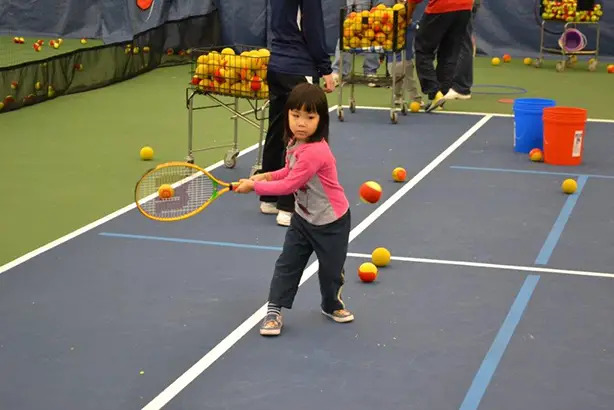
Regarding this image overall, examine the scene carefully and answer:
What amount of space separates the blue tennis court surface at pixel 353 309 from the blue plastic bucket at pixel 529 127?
45.9 inches

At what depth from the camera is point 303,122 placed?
16.9 feet

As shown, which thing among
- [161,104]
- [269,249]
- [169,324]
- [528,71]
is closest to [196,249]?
[269,249]

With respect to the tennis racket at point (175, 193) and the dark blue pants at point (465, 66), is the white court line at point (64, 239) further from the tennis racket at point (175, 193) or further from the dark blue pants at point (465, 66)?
the dark blue pants at point (465, 66)

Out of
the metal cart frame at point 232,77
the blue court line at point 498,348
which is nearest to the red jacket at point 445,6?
the metal cart frame at point 232,77

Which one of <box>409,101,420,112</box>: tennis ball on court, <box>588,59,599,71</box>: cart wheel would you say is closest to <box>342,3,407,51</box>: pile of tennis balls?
<box>409,101,420,112</box>: tennis ball on court

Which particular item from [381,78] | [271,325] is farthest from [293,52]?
[381,78]

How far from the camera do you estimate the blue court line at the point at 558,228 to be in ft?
21.5

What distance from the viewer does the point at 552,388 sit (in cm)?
468

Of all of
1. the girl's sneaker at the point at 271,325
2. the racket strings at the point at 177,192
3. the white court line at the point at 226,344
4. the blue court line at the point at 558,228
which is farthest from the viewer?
the blue court line at the point at 558,228

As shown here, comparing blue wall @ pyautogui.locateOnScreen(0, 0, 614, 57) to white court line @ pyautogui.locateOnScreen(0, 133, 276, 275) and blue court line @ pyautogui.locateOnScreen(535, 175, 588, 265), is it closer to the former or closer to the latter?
blue court line @ pyautogui.locateOnScreen(535, 175, 588, 265)

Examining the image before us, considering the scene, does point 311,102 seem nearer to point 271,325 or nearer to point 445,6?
point 271,325

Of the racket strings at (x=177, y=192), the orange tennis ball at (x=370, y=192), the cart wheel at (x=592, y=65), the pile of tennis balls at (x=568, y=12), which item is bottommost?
the cart wheel at (x=592, y=65)

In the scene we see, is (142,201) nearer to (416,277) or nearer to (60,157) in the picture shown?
(416,277)

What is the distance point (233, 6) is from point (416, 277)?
1045cm
